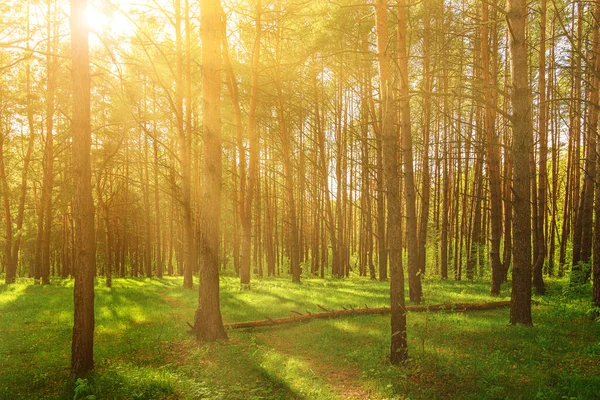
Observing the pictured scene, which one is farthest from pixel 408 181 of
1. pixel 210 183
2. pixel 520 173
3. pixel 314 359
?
pixel 314 359

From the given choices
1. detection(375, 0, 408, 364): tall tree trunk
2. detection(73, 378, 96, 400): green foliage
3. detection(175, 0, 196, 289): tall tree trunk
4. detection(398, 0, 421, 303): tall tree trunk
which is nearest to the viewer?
detection(73, 378, 96, 400): green foliage

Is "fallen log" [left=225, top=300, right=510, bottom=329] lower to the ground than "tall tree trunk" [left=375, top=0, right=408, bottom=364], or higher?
lower

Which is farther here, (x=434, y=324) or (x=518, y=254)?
(x=434, y=324)

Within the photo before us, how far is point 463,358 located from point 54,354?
762cm

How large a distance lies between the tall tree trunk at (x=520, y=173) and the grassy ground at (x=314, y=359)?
0.66 metres

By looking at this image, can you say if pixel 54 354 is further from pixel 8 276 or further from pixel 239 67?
pixel 8 276

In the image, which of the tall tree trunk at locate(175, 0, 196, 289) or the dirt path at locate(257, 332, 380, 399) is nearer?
the dirt path at locate(257, 332, 380, 399)

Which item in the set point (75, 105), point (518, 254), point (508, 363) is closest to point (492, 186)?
point (518, 254)

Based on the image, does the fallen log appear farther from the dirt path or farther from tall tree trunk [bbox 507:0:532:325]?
tall tree trunk [bbox 507:0:532:325]

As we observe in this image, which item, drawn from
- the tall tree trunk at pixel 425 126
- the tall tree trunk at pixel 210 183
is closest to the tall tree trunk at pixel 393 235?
the tall tree trunk at pixel 210 183

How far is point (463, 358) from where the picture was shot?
6.18m

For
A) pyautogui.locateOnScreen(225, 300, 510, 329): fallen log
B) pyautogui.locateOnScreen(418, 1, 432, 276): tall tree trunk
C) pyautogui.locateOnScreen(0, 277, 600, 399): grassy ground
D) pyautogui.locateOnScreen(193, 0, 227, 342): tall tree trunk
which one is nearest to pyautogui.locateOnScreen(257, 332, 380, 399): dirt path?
pyautogui.locateOnScreen(0, 277, 600, 399): grassy ground

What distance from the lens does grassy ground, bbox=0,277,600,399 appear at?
5.25 meters

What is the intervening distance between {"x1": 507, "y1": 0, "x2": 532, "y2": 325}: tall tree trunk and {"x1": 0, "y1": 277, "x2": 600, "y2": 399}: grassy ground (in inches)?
25.9
